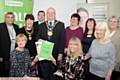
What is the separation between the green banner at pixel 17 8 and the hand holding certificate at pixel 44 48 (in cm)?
138

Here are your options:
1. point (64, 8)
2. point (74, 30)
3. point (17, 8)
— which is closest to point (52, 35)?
point (74, 30)

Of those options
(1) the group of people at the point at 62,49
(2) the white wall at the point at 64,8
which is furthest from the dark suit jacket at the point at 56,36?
(2) the white wall at the point at 64,8

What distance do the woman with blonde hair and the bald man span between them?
79 centimetres

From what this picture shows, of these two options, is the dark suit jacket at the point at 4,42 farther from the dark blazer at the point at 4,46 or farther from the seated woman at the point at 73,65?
the seated woman at the point at 73,65

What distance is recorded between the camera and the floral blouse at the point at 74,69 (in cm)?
448

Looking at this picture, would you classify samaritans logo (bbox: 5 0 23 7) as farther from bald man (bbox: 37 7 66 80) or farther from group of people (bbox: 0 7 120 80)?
bald man (bbox: 37 7 66 80)

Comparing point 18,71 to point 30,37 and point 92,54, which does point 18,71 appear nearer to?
point 30,37

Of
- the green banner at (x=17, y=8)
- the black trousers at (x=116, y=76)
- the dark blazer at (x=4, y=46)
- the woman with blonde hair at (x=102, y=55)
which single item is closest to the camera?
the woman with blonde hair at (x=102, y=55)

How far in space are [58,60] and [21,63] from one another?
0.86 m

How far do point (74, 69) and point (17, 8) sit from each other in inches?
99.3

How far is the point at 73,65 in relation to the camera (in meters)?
4.50

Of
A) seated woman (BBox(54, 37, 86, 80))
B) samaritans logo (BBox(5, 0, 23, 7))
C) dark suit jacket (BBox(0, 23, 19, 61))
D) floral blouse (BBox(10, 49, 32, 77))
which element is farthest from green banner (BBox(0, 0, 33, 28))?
seated woman (BBox(54, 37, 86, 80))

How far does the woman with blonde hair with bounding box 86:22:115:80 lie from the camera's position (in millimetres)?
4617

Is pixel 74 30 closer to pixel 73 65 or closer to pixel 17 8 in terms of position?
pixel 73 65
